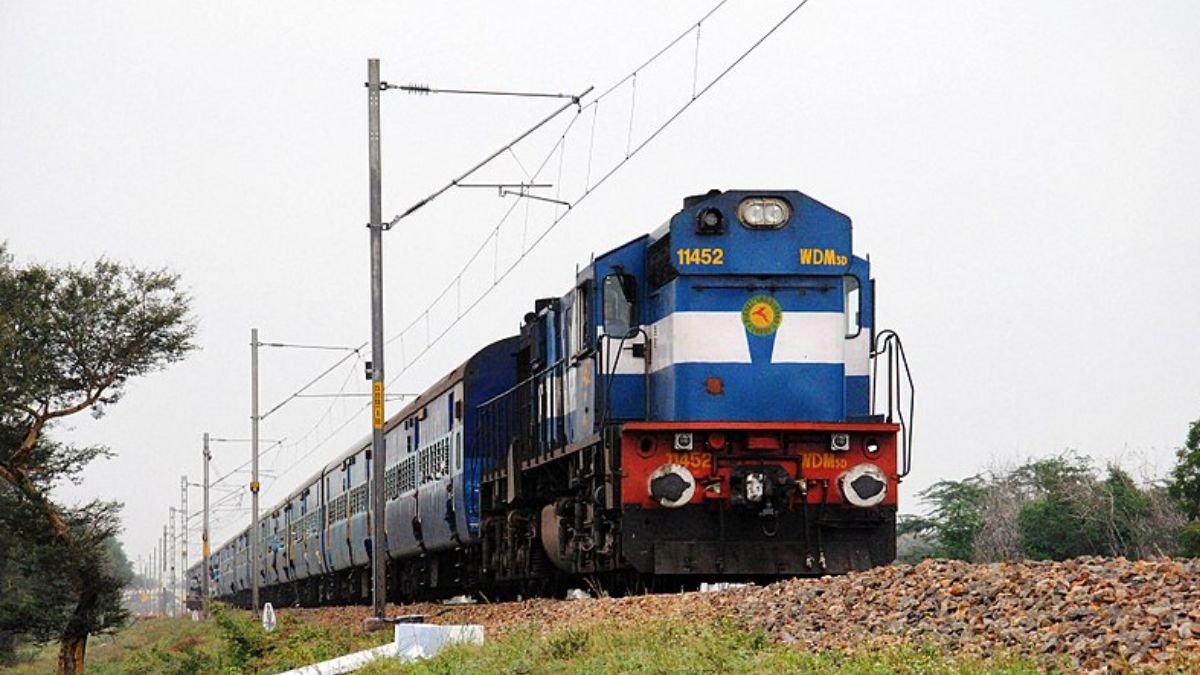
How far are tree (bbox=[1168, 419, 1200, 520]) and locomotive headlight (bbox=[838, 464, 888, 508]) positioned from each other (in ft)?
71.7

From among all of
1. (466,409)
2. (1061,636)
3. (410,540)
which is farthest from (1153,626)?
(410,540)

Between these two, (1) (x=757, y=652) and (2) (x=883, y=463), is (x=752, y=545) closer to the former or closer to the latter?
(2) (x=883, y=463)

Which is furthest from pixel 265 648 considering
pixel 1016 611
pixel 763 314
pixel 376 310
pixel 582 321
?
pixel 1016 611

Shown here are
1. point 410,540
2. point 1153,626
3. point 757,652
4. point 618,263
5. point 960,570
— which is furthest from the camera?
point 410,540

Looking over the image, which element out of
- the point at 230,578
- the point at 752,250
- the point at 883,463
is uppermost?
the point at 752,250

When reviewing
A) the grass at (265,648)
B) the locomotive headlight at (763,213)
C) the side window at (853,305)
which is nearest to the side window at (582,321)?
the locomotive headlight at (763,213)

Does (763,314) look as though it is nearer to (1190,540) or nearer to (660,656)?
(660,656)

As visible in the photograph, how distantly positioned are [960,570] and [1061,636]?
267cm

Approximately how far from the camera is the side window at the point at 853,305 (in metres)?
16.3

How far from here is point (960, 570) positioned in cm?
1148

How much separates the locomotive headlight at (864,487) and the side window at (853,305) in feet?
4.91

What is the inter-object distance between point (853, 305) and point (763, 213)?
129 cm

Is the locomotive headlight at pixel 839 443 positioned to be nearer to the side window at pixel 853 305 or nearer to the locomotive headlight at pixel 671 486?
the side window at pixel 853 305

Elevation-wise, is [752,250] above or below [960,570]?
above
